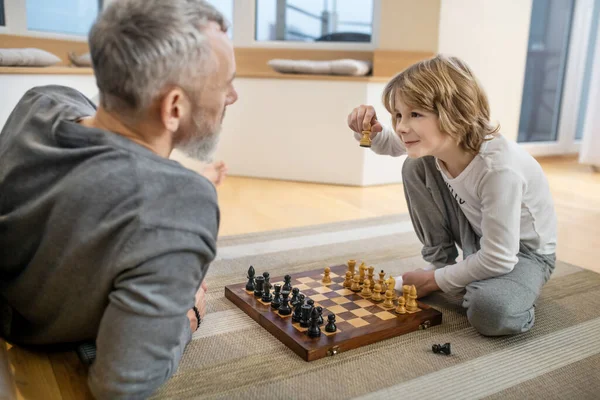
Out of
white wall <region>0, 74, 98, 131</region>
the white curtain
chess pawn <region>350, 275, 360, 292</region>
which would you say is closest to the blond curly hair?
chess pawn <region>350, 275, 360, 292</region>

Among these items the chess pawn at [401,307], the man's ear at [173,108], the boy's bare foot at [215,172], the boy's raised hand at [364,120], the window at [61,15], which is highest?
the window at [61,15]

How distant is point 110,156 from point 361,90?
95.0 inches

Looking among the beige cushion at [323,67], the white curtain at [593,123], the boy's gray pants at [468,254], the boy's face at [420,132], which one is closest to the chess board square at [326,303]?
the boy's gray pants at [468,254]

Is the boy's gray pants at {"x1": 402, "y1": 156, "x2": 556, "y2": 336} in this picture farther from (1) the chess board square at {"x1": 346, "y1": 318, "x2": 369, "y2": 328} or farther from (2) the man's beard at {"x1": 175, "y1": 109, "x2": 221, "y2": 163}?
(2) the man's beard at {"x1": 175, "y1": 109, "x2": 221, "y2": 163}

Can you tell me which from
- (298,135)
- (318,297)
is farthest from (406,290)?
(298,135)

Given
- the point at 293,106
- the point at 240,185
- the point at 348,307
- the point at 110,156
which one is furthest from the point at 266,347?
the point at 293,106

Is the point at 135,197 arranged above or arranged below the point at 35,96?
below

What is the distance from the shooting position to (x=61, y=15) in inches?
134

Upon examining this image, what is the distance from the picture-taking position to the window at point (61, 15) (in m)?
3.27

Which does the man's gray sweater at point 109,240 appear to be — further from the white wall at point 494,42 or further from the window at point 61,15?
the white wall at point 494,42

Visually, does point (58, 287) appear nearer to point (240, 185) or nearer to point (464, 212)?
point (464, 212)

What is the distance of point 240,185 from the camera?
10.8 ft

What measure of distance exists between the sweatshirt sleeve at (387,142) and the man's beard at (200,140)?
0.75 metres

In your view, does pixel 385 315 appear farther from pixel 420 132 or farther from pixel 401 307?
pixel 420 132
